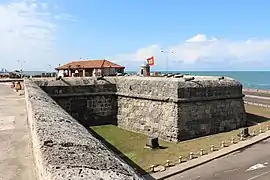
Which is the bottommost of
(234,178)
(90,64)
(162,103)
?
(234,178)

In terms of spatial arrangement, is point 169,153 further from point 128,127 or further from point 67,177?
point 67,177

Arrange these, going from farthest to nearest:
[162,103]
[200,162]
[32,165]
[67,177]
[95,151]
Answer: [162,103]
[200,162]
[32,165]
[95,151]
[67,177]

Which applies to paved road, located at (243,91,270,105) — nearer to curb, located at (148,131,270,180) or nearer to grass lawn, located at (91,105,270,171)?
grass lawn, located at (91,105,270,171)

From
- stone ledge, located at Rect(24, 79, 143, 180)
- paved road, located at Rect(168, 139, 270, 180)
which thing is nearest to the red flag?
paved road, located at Rect(168, 139, 270, 180)

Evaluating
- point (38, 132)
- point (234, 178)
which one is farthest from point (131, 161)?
point (38, 132)

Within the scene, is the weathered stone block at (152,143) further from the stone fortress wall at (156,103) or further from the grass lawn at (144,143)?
the stone fortress wall at (156,103)

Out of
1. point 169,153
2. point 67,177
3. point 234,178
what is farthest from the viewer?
point 169,153

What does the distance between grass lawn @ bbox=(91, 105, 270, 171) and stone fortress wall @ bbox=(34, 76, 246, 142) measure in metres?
0.73

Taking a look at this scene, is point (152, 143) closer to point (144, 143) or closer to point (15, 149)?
point (144, 143)

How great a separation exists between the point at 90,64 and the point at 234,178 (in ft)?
89.1

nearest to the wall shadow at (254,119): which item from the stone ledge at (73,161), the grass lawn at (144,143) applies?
the grass lawn at (144,143)

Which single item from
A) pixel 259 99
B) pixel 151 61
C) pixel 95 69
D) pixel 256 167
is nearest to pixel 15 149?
pixel 256 167

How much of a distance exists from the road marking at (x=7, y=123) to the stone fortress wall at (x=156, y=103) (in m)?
9.21

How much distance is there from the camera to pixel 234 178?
1285cm
